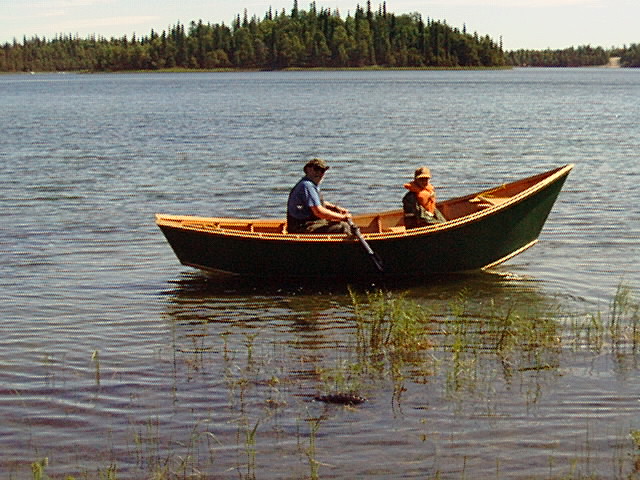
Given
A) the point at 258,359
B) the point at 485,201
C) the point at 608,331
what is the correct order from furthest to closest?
the point at 485,201 < the point at 608,331 < the point at 258,359

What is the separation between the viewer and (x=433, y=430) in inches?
331

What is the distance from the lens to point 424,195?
1447 centimetres

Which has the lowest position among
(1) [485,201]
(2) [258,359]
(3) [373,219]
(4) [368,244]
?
(2) [258,359]

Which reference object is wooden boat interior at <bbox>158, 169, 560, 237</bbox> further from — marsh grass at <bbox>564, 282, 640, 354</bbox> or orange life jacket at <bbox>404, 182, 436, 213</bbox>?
marsh grass at <bbox>564, 282, 640, 354</bbox>

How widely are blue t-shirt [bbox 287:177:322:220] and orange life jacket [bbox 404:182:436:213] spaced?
1.29m

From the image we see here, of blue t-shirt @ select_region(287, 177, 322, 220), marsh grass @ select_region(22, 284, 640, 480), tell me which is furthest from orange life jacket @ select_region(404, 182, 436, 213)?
marsh grass @ select_region(22, 284, 640, 480)

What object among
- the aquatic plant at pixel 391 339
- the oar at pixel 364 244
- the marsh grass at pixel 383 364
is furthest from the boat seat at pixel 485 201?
the aquatic plant at pixel 391 339

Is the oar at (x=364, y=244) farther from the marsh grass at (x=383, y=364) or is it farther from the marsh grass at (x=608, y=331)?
the marsh grass at (x=608, y=331)

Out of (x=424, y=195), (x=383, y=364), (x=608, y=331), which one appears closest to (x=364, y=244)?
(x=424, y=195)

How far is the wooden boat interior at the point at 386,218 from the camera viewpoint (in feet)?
49.1

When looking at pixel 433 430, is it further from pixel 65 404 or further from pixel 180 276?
pixel 180 276

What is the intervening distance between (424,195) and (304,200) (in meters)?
1.63

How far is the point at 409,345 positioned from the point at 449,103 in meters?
69.4

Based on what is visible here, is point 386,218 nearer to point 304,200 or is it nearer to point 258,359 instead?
point 304,200
